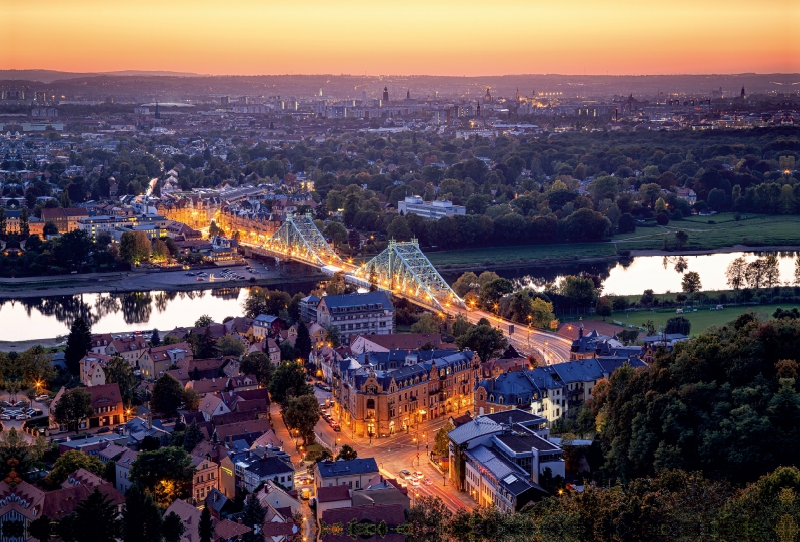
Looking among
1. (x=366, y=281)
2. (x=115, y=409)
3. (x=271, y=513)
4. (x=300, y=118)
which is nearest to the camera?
(x=271, y=513)

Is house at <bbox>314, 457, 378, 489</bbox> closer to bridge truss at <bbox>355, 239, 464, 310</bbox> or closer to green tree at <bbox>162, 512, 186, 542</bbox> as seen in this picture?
green tree at <bbox>162, 512, 186, 542</bbox>

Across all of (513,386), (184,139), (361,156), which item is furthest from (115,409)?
(184,139)

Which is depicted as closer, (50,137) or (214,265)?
(214,265)

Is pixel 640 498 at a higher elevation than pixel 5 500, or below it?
higher

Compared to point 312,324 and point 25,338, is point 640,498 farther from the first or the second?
point 25,338

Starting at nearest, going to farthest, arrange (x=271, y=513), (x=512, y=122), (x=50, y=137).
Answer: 1. (x=271, y=513)
2. (x=50, y=137)
3. (x=512, y=122)

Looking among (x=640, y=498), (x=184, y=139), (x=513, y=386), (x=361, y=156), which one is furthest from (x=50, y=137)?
(x=640, y=498)

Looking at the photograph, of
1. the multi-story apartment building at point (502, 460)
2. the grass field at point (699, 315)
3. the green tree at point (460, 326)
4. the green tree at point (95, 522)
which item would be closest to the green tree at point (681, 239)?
the grass field at point (699, 315)

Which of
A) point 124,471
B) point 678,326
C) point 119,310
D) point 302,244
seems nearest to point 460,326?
point 678,326
